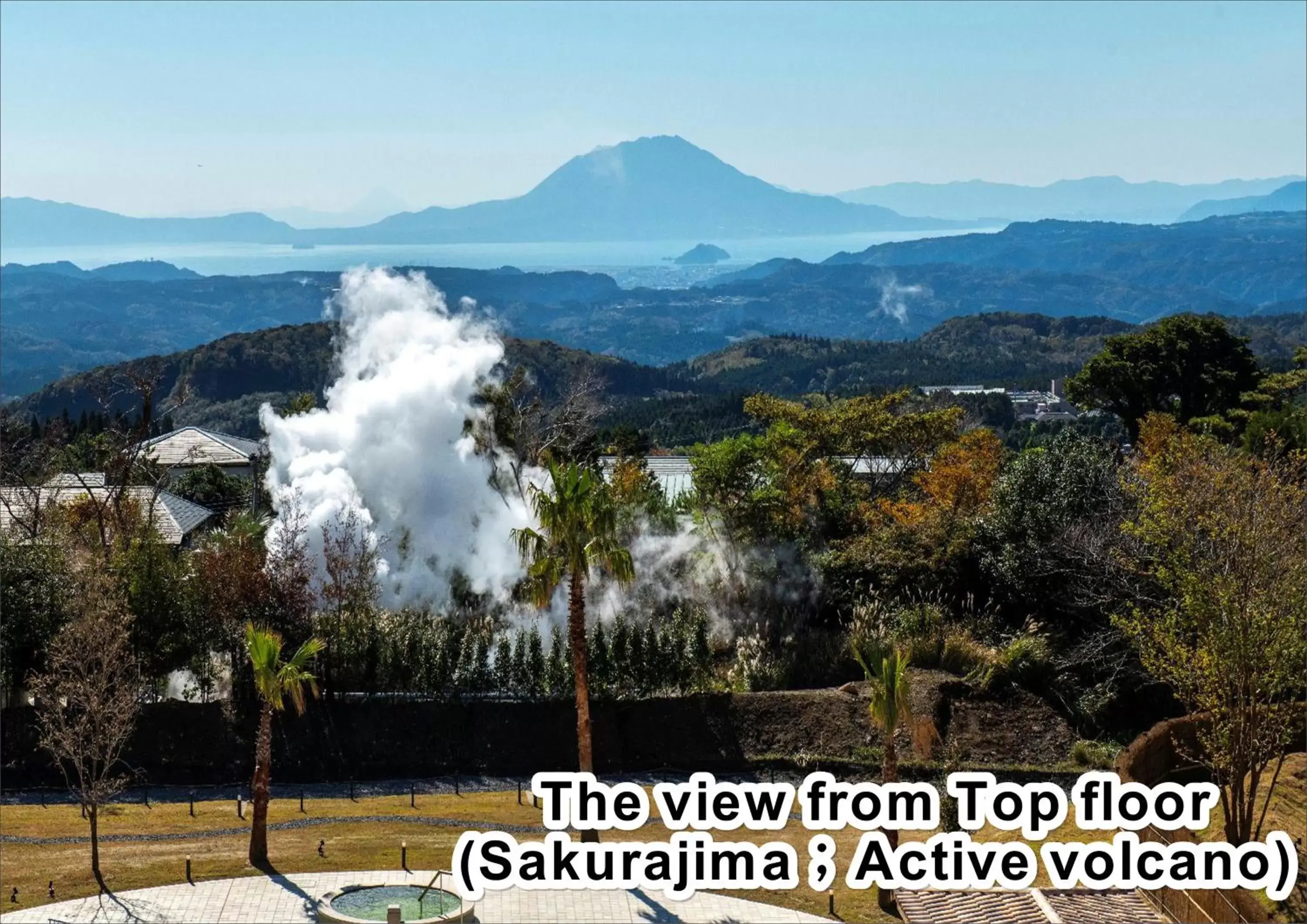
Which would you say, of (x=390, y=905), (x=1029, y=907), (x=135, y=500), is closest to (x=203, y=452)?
(x=135, y=500)

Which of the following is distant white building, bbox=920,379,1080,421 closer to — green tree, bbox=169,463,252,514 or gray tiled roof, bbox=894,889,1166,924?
green tree, bbox=169,463,252,514

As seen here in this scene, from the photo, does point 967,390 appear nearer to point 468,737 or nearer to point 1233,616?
point 468,737

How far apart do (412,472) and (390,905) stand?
21461mm

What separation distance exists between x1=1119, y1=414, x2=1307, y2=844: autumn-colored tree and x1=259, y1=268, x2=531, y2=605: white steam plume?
16.8 meters

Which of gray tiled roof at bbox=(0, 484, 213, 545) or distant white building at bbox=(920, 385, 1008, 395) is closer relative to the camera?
gray tiled roof at bbox=(0, 484, 213, 545)

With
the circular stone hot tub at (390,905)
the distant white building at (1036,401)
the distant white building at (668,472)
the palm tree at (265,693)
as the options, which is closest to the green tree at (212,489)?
the distant white building at (668,472)

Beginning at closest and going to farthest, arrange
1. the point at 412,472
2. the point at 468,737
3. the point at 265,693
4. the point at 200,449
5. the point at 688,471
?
the point at 265,693, the point at 468,737, the point at 412,472, the point at 688,471, the point at 200,449

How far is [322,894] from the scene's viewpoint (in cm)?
2153

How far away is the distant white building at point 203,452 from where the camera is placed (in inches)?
2697

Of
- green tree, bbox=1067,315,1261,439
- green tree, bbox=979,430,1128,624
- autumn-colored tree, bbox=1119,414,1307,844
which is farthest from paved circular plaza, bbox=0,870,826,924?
green tree, bbox=1067,315,1261,439

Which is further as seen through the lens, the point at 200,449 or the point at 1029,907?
the point at 200,449

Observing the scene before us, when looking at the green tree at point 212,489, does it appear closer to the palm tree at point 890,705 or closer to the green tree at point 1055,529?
the green tree at point 1055,529

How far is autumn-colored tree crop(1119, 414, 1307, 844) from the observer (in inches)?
933

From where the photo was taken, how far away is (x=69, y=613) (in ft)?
104
